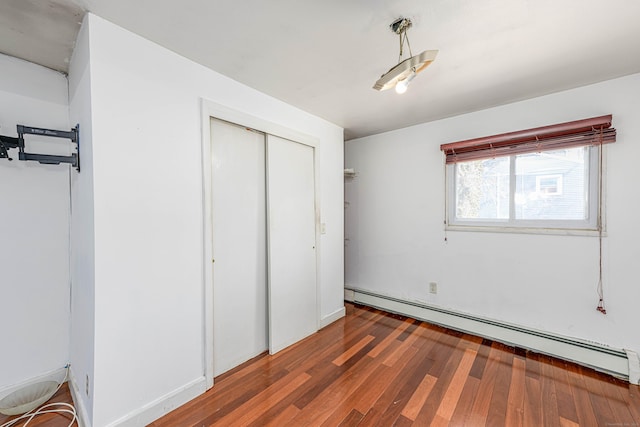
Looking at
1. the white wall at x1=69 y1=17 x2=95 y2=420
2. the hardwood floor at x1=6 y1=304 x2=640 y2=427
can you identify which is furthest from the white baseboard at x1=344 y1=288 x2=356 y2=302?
the white wall at x1=69 y1=17 x2=95 y2=420

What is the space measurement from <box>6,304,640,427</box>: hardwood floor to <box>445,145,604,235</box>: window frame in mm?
1123

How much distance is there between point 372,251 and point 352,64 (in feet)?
7.78

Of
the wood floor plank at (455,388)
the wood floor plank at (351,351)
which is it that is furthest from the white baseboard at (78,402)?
the wood floor plank at (455,388)

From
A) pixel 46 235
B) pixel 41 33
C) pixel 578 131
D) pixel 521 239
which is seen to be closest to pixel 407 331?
pixel 521 239

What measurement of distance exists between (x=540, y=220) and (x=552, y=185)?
0.33m

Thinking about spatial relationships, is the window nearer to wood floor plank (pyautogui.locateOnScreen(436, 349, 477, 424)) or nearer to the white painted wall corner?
the white painted wall corner

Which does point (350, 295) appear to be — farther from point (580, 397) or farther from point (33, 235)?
point (33, 235)

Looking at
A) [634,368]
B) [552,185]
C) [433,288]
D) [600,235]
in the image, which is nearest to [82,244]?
[433,288]

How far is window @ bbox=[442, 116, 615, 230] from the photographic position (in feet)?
7.10

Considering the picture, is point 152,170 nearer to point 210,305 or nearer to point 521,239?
point 210,305

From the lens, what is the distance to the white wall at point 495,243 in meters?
2.01

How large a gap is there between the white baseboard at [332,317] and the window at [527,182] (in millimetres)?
1639

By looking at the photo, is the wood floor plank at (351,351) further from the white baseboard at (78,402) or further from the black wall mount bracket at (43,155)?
the black wall mount bracket at (43,155)

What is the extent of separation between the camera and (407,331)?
2756 mm
